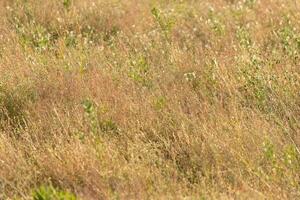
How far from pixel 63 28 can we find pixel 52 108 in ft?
7.55

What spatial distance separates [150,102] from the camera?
4.88 m

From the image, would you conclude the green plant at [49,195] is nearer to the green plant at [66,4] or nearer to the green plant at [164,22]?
the green plant at [164,22]

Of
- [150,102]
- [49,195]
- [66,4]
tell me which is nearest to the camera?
[49,195]

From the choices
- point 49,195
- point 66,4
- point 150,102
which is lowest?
point 150,102

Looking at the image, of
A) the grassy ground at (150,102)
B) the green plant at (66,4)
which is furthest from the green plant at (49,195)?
the green plant at (66,4)

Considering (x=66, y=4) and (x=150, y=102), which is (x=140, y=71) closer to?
(x=150, y=102)

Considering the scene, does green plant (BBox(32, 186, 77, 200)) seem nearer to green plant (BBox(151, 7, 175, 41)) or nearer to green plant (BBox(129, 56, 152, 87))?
green plant (BBox(129, 56, 152, 87))

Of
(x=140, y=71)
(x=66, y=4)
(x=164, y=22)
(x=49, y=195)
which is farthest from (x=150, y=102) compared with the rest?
(x=66, y=4)

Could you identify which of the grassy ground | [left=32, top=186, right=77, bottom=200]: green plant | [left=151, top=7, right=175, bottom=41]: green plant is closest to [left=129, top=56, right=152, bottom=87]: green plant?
the grassy ground

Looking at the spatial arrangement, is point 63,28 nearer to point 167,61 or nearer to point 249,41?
point 167,61

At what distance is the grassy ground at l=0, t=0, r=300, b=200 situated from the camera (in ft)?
12.7

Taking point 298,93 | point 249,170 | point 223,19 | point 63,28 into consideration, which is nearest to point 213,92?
point 298,93

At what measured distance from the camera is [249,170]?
3836mm

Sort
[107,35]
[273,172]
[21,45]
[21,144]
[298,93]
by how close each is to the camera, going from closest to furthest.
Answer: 1. [273,172]
2. [21,144]
3. [298,93]
4. [21,45]
5. [107,35]
